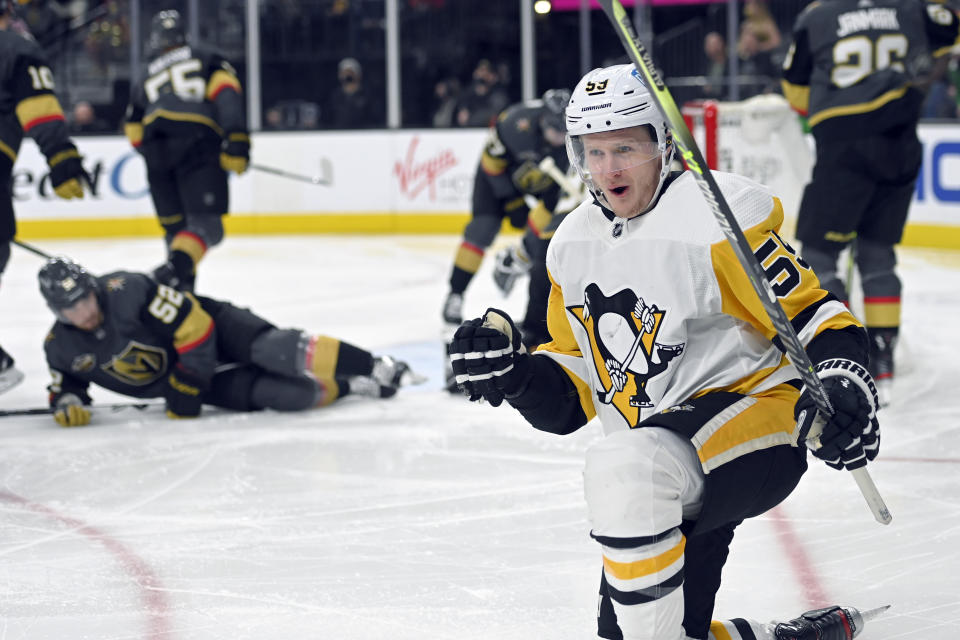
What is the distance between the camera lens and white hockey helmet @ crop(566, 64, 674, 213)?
183 cm

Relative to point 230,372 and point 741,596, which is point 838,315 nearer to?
point 741,596

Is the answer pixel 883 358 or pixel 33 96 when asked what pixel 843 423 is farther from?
A: pixel 33 96

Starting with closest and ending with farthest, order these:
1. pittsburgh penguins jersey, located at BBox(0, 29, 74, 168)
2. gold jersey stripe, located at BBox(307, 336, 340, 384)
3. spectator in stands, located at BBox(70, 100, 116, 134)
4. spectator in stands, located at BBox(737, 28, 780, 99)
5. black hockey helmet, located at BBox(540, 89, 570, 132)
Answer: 1. gold jersey stripe, located at BBox(307, 336, 340, 384)
2. pittsburgh penguins jersey, located at BBox(0, 29, 74, 168)
3. black hockey helmet, located at BBox(540, 89, 570, 132)
4. spectator in stands, located at BBox(737, 28, 780, 99)
5. spectator in stands, located at BBox(70, 100, 116, 134)

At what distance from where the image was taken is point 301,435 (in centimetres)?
380

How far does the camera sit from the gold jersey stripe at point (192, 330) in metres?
3.79

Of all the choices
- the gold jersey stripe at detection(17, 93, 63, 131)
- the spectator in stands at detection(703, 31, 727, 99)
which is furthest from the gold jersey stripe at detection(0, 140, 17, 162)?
the spectator in stands at detection(703, 31, 727, 99)

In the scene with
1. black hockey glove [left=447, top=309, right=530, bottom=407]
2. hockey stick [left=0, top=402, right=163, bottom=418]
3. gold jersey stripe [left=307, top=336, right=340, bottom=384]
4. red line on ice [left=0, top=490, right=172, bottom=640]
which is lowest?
red line on ice [left=0, top=490, right=172, bottom=640]

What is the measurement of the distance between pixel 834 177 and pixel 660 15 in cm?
620

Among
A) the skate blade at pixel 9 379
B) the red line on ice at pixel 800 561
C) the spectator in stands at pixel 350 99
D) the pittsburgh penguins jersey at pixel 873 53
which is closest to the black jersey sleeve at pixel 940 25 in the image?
the pittsburgh penguins jersey at pixel 873 53

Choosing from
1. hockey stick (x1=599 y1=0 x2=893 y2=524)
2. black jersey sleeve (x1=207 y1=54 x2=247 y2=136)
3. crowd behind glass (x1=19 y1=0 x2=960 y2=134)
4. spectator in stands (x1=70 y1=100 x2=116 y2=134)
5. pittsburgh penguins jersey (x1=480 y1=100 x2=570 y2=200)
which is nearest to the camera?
hockey stick (x1=599 y1=0 x2=893 y2=524)

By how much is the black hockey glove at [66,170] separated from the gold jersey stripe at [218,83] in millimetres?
1041

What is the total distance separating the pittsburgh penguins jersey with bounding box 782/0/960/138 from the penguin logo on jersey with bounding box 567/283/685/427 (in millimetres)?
2444

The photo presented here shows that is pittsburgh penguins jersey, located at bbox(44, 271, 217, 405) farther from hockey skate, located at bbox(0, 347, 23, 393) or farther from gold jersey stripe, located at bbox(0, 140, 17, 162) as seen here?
gold jersey stripe, located at bbox(0, 140, 17, 162)

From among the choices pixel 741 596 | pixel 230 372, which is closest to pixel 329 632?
pixel 741 596
